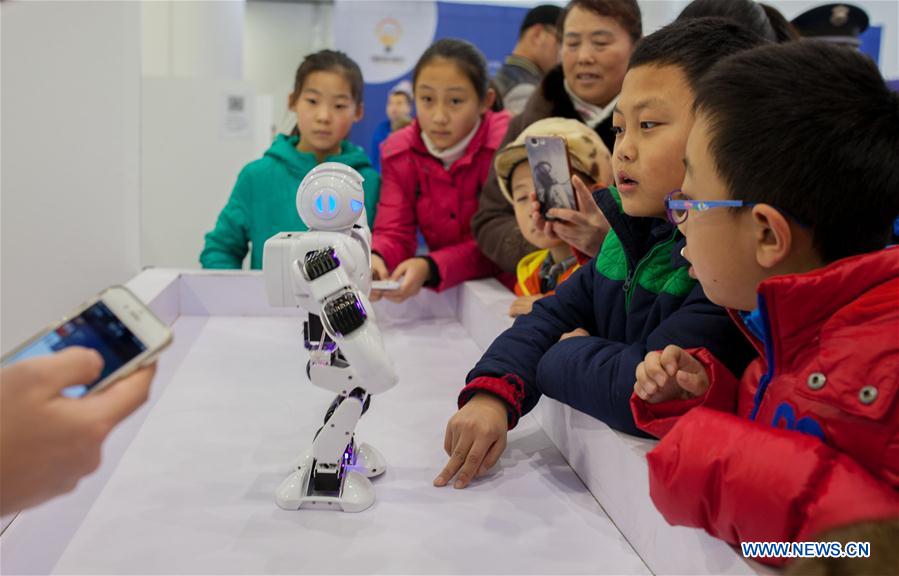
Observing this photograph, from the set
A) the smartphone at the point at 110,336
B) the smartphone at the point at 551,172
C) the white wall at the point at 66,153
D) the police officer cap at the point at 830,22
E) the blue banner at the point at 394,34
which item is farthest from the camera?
the blue banner at the point at 394,34

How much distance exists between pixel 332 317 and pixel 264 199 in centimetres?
133

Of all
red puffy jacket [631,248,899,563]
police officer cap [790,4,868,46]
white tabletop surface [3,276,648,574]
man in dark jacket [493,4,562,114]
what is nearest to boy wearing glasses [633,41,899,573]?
red puffy jacket [631,248,899,563]

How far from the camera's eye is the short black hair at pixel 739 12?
137 cm

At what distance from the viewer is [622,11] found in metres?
1.78

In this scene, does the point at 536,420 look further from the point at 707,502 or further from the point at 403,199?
the point at 403,199

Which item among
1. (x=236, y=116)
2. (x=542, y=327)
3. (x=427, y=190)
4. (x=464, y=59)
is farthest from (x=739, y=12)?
(x=236, y=116)

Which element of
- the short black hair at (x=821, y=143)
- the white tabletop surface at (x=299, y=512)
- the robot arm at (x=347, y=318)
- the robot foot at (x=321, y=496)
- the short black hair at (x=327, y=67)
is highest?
the short black hair at (x=327, y=67)

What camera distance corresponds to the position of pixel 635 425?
0.98 meters

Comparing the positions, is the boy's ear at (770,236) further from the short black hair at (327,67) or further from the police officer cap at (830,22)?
the police officer cap at (830,22)

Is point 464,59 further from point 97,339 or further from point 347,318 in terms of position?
point 97,339

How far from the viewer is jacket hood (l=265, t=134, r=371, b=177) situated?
2.11m

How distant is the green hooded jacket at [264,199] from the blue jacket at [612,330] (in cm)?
98

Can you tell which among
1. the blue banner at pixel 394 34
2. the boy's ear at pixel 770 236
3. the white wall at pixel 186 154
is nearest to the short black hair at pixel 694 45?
the boy's ear at pixel 770 236

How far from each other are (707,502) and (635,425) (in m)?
0.26
